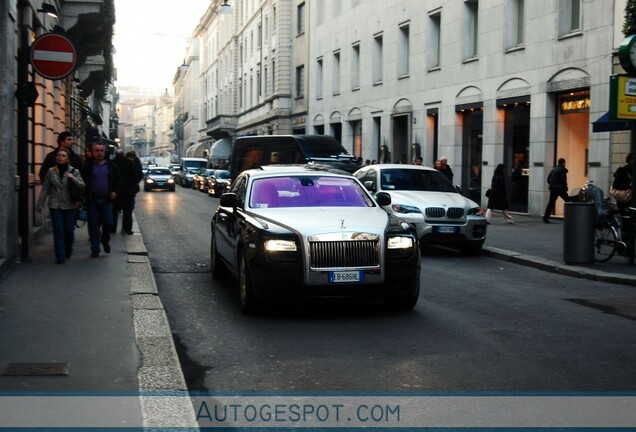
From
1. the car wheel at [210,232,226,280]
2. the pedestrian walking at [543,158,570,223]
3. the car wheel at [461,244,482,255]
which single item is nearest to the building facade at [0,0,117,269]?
the car wheel at [210,232,226,280]

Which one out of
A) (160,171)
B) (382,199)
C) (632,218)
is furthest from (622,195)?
(160,171)

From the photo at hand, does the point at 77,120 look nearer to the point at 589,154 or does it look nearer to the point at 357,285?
the point at 589,154

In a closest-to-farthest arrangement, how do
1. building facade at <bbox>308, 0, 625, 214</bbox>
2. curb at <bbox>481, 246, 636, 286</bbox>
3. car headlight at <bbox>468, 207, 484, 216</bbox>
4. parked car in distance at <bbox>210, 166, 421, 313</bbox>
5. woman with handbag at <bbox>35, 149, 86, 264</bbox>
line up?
1. parked car in distance at <bbox>210, 166, 421, 313</bbox>
2. curb at <bbox>481, 246, 636, 286</bbox>
3. woman with handbag at <bbox>35, 149, 86, 264</bbox>
4. car headlight at <bbox>468, 207, 484, 216</bbox>
5. building facade at <bbox>308, 0, 625, 214</bbox>

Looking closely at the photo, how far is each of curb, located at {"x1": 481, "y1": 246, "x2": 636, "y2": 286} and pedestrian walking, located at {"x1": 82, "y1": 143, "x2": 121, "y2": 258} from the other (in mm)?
6919

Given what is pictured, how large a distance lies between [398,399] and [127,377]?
1.93 m

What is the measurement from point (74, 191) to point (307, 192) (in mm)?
4045

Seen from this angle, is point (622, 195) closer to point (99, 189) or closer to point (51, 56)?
point (99, 189)

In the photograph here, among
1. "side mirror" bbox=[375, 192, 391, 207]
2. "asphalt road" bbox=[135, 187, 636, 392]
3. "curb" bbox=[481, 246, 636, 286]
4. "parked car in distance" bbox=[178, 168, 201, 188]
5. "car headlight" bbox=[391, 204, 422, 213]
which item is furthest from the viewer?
"parked car in distance" bbox=[178, 168, 201, 188]

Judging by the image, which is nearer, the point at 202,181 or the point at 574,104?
the point at 574,104

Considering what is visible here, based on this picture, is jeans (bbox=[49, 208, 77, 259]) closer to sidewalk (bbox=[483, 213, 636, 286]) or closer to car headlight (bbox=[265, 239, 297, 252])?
car headlight (bbox=[265, 239, 297, 252])

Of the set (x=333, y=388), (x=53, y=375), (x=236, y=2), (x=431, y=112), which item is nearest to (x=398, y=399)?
(x=333, y=388)

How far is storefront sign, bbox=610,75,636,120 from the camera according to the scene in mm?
13203

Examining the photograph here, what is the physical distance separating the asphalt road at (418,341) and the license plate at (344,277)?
43 centimetres

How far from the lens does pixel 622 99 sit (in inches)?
521
